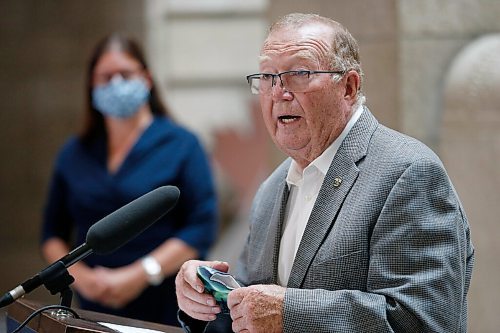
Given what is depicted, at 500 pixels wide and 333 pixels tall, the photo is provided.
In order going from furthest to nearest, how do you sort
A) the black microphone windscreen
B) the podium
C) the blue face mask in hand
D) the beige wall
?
the beige wall, the blue face mask in hand, the black microphone windscreen, the podium

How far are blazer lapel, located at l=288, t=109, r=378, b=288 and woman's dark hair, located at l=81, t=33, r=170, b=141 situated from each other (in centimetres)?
229

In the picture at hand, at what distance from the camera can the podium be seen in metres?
2.46

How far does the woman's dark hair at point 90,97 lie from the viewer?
4.83m

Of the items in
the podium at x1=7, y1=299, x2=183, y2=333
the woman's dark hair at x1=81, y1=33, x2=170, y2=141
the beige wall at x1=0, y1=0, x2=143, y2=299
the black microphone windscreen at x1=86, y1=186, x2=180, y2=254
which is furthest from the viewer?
the beige wall at x1=0, y1=0, x2=143, y2=299

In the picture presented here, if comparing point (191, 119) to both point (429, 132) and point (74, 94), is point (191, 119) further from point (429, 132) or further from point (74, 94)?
point (429, 132)

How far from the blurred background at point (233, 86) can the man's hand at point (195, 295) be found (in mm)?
2370

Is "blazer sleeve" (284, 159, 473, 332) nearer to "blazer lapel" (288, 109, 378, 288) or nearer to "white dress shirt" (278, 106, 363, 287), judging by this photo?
"blazer lapel" (288, 109, 378, 288)

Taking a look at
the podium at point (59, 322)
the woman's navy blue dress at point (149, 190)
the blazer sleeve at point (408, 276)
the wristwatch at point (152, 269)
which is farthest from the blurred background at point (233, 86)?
the podium at point (59, 322)

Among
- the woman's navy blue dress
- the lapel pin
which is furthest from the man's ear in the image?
the woman's navy blue dress

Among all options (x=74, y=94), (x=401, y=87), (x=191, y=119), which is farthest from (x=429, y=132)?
(x=191, y=119)

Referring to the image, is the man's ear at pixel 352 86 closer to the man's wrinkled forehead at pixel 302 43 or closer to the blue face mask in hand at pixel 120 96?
the man's wrinkled forehead at pixel 302 43

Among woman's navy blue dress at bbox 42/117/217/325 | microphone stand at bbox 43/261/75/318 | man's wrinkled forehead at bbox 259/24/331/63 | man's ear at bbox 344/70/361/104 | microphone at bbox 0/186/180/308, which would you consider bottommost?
woman's navy blue dress at bbox 42/117/217/325

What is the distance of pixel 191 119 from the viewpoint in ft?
32.2

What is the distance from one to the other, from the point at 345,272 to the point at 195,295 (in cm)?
41
